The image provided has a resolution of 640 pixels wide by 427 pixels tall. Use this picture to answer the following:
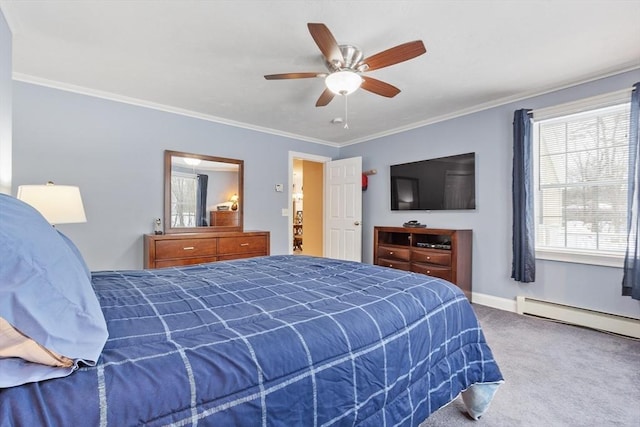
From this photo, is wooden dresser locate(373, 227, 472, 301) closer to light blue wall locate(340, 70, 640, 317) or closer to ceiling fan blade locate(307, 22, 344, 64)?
light blue wall locate(340, 70, 640, 317)

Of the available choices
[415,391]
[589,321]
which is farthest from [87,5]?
[589,321]

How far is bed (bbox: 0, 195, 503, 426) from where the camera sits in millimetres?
686

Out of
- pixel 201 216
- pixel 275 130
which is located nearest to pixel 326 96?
pixel 275 130

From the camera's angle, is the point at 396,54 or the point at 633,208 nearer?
the point at 396,54

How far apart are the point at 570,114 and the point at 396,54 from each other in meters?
2.25

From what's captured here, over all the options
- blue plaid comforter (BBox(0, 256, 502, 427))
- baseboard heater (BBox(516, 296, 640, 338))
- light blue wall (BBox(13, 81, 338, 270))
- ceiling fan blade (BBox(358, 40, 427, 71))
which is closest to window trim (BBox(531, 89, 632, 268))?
baseboard heater (BBox(516, 296, 640, 338))

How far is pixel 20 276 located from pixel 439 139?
438 cm

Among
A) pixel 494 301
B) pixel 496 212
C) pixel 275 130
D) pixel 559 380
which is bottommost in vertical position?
pixel 559 380

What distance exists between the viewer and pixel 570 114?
3.09 metres

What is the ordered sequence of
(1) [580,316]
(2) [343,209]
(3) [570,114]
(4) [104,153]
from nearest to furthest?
(1) [580,316] < (3) [570,114] < (4) [104,153] < (2) [343,209]

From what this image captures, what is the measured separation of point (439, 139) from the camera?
4.20 meters

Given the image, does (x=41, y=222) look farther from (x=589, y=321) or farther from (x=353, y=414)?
(x=589, y=321)

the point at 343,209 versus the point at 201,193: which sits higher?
the point at 201,193

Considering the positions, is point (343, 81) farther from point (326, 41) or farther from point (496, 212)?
point (496, 212)
